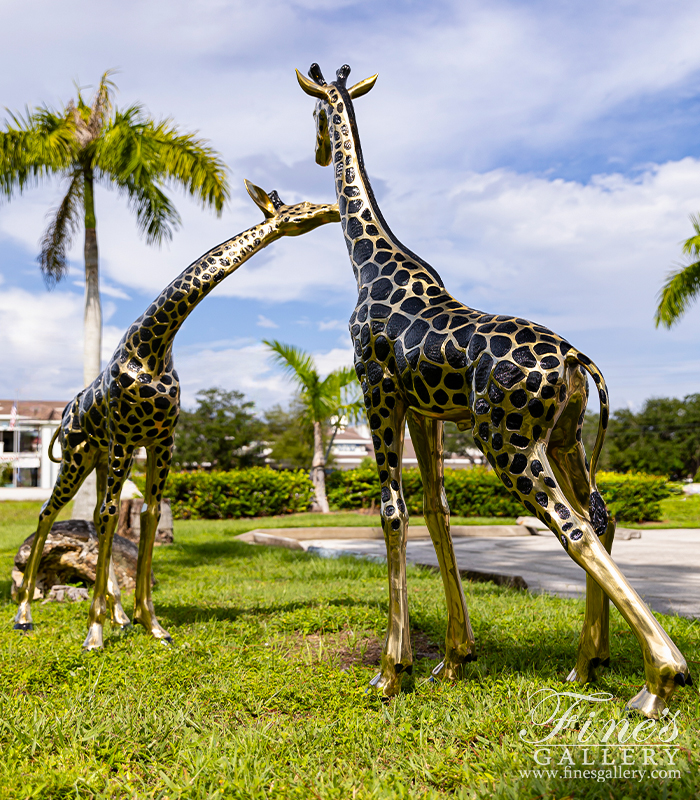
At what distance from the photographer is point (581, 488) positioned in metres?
3.13

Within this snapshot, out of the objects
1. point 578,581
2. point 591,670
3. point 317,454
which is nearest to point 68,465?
point 591,670

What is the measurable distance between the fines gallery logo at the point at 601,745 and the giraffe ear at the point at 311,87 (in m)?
3.95

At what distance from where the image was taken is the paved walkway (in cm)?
711

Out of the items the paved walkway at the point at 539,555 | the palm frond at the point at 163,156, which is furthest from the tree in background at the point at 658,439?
the palm frond at the point at 163,156

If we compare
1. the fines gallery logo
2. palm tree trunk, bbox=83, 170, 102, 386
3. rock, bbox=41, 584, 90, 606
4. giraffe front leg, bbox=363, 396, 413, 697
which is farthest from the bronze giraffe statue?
palm tree trunk, bbox=83, 170, 102, 386

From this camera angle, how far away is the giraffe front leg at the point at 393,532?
3.35 m

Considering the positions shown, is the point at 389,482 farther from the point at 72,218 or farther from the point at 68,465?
the point at 72,218

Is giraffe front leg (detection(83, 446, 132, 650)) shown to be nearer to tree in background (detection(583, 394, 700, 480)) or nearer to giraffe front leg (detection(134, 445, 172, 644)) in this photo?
giraffe front leg (detection(134, 445, 172, 644))

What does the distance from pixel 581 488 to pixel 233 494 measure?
52.1 ft

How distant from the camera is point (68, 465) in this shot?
17.5ft

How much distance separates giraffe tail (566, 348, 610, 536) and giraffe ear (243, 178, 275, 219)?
2681 millimetres

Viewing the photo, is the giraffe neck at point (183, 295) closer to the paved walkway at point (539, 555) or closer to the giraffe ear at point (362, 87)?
the giraffe ear at point (362, 87)

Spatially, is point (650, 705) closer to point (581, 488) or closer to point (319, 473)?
point (581, 488)

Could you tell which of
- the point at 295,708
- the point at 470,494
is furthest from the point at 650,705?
the point at 470,494
